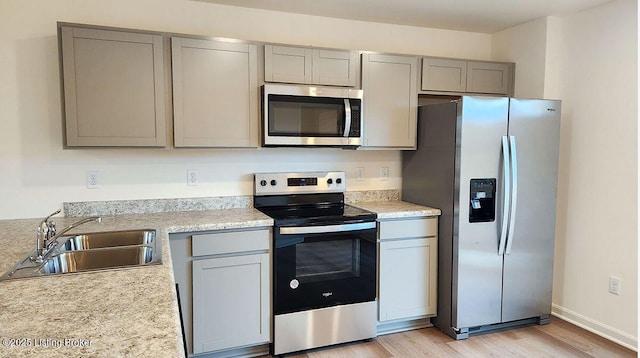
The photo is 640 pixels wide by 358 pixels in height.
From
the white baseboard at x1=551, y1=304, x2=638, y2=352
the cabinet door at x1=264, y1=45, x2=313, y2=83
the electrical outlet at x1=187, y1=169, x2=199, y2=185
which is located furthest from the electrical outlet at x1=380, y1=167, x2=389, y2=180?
the white baseboard at x1=551, y1=304, x2=638, y2=352

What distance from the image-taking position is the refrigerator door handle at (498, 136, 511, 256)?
9.45ft

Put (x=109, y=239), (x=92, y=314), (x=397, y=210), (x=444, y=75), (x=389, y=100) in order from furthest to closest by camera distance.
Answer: (x=444, y=75) → (x=389, y=100) → (x=397, y=210) → (x=109, y=239) → (x=92, y=314)

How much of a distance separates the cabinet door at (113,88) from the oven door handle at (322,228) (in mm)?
953

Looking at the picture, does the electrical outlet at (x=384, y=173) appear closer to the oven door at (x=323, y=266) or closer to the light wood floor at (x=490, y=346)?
the oven door at (x=323, y=266)

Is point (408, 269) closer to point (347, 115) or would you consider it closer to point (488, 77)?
point (347, 115)

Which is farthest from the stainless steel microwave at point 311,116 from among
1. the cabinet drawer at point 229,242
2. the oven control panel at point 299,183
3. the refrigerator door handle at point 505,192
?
the refrigerator door handle at point 505,192

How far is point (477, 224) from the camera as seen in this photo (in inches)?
114

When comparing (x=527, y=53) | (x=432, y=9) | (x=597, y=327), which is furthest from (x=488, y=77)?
(x=597, y=327)

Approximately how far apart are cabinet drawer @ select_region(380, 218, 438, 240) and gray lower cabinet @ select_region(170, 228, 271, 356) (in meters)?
0.81

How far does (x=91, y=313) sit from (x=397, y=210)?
216 cm

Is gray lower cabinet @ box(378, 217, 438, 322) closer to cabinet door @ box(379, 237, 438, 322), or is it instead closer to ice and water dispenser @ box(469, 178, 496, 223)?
cabinet door @ box(379, 237, 438, 322)

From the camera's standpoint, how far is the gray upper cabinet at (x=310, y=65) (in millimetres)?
2777

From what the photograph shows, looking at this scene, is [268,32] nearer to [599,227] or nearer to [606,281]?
[599,227]

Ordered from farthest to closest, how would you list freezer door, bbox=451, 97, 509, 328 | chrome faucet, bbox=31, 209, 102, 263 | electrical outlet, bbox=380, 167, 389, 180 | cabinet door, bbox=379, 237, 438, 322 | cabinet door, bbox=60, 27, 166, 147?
electrical outlet, bbox=380, 167, 389, 180
cabinet door, bbox=379, 237, 438, 322
freezer door, bbox=451, 97, 509, 328
cabinet door, bbox=60, 27, 166, 147
chrome faucet, bbox=31, 209, 102, 263
